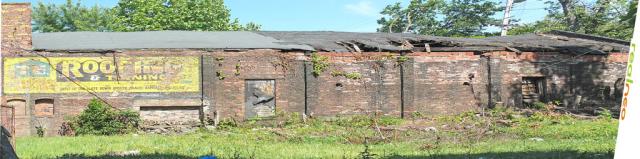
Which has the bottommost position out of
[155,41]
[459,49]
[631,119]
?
[631,119]

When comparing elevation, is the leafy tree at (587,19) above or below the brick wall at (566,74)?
above

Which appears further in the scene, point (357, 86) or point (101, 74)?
point (357, 86)

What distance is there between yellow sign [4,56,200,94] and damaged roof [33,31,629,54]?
0.56m

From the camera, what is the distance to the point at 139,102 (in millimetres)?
20984

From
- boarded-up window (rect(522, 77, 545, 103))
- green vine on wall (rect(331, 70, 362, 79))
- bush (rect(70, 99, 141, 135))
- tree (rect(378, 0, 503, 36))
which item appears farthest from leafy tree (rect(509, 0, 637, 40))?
bush (rect(70, 99, 141, 135))

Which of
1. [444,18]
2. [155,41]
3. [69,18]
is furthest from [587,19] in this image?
[69,18]

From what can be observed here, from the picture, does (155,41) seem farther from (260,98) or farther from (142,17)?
(142,17)

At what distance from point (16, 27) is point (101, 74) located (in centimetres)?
327

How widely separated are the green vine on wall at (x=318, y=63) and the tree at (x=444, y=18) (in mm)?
24288

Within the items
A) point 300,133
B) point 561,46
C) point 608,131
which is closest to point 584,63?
point 561,46

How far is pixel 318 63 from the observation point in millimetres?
22016

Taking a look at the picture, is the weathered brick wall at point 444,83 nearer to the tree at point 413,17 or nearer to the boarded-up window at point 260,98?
the boarded-up window at point 260,98

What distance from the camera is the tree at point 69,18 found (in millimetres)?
49562

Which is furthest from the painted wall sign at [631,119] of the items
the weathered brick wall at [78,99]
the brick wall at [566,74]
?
the brick wall at [566,74]
